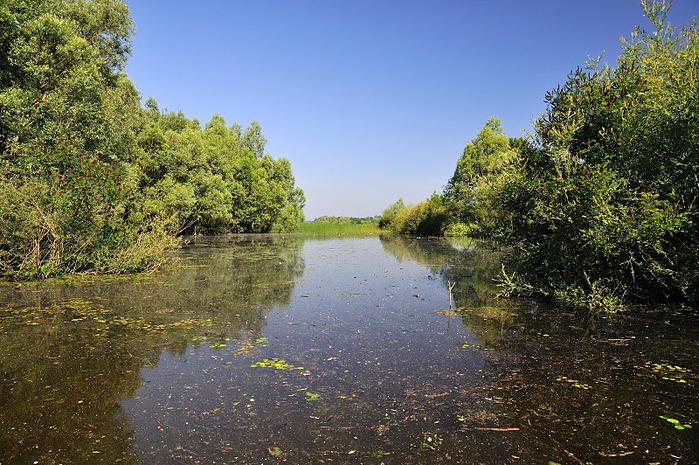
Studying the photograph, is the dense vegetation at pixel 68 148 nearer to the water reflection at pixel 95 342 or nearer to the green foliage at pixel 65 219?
the green foliage at pixel 65 219

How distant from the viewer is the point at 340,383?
6.02 metres

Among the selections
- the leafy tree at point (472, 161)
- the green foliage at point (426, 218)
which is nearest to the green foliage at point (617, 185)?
the leafy tree at point (472, 161)

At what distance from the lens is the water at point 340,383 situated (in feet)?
14.0

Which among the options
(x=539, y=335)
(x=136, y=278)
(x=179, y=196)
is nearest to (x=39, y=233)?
(x=136, y=278)

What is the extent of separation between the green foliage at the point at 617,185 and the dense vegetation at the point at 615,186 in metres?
0.03

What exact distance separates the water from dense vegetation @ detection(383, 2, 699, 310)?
1183 mm

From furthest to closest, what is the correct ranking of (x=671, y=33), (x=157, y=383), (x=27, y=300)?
(x=27, y=300)
(x=671, y=33)
(x=157, y=383)

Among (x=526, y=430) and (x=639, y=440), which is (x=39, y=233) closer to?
(x=526, y=430)

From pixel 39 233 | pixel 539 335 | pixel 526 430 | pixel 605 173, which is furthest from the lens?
pixel 39 233

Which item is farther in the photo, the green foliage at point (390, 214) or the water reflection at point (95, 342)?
the green foliage at point (390, 214)

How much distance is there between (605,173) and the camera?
31.3ft

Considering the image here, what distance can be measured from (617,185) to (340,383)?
7.69 metres

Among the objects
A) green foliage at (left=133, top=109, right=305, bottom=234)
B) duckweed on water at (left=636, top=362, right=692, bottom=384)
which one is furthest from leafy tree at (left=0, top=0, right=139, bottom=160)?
duckweed on water at (left=636, top=362, right=692, bottom=384)

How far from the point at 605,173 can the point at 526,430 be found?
23.3 ft
